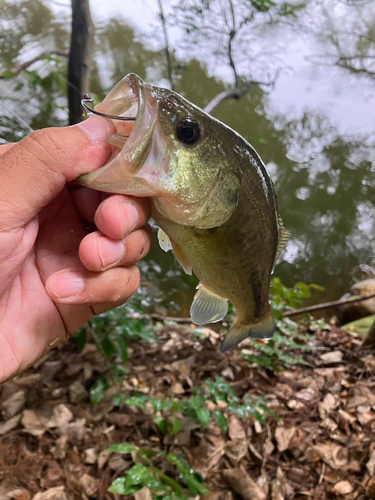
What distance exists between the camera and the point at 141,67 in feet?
24.3

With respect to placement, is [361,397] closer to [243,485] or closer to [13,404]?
[243,485]

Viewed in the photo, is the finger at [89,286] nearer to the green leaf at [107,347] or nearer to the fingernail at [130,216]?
the fingernail at [130,216]

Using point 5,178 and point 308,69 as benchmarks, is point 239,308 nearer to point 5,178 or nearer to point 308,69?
point 5,178

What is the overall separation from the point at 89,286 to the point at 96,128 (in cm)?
50

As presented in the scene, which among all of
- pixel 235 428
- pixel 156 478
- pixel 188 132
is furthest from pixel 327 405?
pixel 188 132

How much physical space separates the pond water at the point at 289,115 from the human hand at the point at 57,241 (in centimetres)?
345

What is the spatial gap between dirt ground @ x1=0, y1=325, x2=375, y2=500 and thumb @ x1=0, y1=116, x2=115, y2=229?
157 cm

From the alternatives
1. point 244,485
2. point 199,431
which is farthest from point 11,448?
point 244,485

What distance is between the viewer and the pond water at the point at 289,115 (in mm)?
5988

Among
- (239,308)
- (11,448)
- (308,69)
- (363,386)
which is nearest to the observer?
(239,308)

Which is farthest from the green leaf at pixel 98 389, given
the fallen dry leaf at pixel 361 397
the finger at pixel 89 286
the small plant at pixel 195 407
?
the fallen dry leaf at pixel 361 397

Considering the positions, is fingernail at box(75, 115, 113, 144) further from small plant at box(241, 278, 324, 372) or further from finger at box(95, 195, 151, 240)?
small plant at box(241, 278, 324, 372)

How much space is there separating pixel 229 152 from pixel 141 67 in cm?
754

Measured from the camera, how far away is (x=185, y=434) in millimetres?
2111
